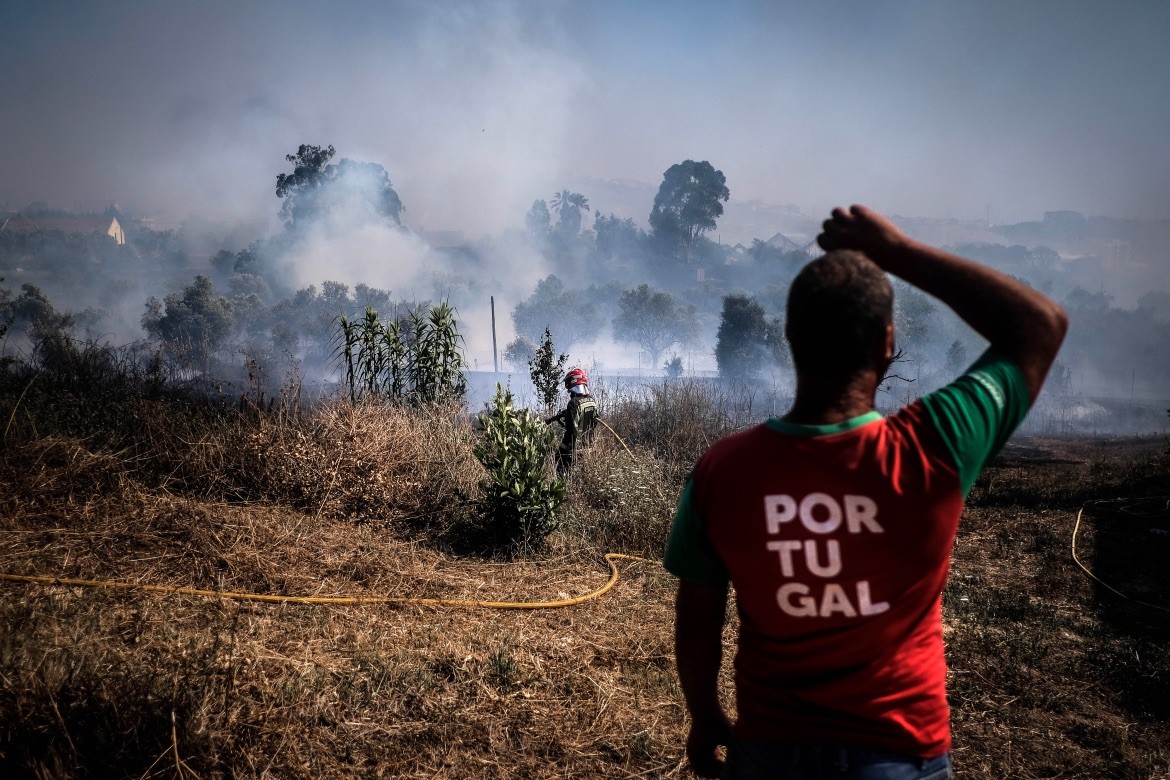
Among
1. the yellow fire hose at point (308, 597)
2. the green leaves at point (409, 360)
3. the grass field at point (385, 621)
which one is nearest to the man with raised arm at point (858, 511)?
the grass field at point (385, 621)

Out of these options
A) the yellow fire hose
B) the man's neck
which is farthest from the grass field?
the man's neck

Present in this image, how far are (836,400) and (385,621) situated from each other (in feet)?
13.7

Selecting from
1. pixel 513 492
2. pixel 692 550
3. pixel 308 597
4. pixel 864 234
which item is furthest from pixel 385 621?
pixel 864 234

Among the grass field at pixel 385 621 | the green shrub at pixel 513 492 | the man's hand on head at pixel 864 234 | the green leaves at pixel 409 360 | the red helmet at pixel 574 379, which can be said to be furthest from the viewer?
the red helmet at pixel 574 379

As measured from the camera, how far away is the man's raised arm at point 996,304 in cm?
127

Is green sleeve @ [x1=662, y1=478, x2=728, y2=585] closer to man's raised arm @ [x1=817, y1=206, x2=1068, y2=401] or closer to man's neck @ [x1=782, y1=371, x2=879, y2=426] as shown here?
man's neck @ [x1=782, y1=371, x2=879, y2=426]

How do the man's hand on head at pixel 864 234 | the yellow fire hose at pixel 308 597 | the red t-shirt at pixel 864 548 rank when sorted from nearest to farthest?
1. the red t-shirt at pixel 864 548
2. the man's hand on head at pixel 864 234
3. the yellow fire hose at pixel 308 597

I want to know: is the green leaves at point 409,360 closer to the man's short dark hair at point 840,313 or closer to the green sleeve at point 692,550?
the green sleeve at point 692,550

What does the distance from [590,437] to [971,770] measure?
24.7 ft

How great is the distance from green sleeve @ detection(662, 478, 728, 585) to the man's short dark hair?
14.0 inches

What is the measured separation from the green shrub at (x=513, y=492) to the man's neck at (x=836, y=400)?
18.1 feet

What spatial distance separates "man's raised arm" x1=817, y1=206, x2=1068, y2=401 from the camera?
4.18ft

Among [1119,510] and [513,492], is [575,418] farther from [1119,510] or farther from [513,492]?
[1119,510]

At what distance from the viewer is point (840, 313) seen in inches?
51.1
